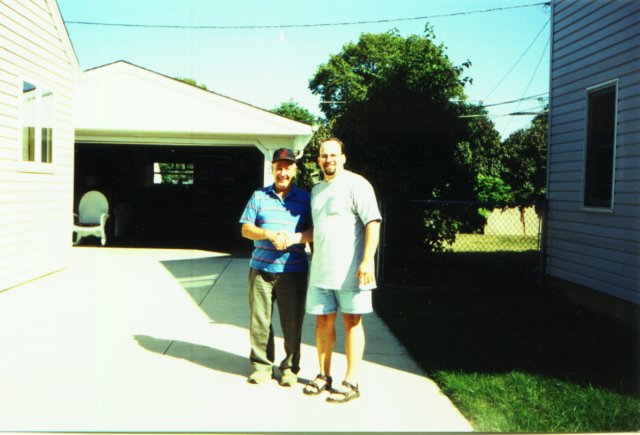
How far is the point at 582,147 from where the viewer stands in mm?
7742

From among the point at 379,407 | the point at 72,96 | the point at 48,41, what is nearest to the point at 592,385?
the point at 379,407

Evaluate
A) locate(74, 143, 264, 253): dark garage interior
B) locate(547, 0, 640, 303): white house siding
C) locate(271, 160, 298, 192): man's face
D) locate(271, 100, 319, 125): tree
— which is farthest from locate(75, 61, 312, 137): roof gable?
locate(271, 100, 319, 125): tree

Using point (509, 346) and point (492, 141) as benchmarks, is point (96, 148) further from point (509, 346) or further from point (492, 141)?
point (492, 141)

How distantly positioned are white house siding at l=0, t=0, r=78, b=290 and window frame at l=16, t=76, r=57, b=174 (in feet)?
0.09

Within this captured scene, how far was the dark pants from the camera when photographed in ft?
14.7

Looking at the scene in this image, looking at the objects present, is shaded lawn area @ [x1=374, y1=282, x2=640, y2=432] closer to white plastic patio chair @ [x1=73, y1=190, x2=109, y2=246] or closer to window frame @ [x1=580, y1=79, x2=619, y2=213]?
window frame @ [x1=580, y1=79, x2=619, y2=213]

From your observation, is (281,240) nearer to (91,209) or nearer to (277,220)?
(277,220)

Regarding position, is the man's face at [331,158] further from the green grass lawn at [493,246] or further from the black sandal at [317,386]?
the green grass lawn at [493,246]

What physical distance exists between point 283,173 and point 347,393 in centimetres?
166

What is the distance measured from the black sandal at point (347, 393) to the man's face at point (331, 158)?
1467 millimetres

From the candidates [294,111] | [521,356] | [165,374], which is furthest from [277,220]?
[294,111]

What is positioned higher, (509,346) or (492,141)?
(492,141)

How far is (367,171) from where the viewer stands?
9.45 metres

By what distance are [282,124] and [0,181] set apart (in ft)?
18.8
